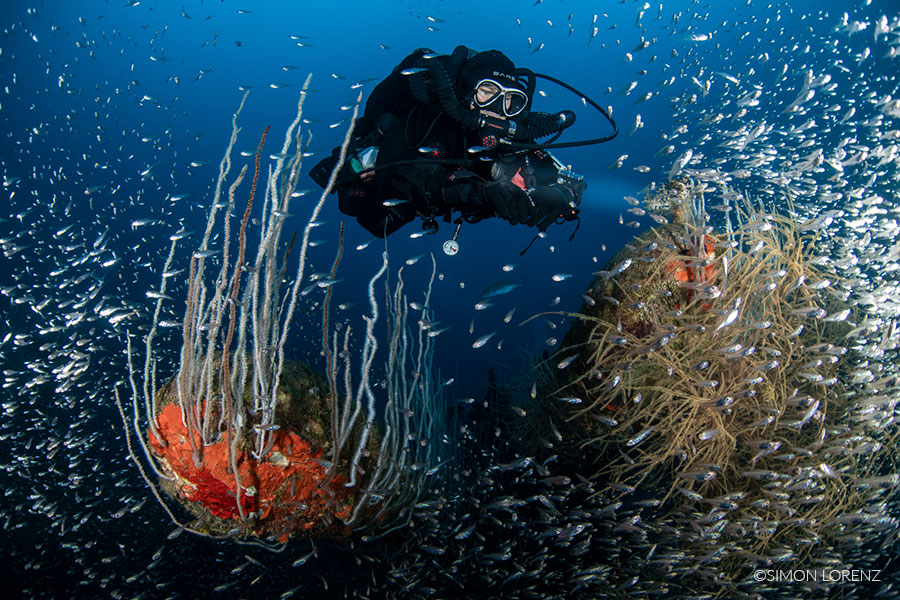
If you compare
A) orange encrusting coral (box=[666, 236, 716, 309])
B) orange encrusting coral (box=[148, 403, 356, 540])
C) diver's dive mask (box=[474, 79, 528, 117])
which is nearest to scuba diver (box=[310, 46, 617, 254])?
diver's dive mask (box=[474, 79, 528, 117])

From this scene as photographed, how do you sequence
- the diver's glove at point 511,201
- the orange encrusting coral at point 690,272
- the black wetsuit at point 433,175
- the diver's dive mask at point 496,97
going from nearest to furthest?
the diver's glove at point 511,201 < the black wetsuit at point 433,175 < the diver's dive mask at point 496,97 < the orange encrusting coral at point 690,272

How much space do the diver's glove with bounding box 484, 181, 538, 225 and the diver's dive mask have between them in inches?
36.5

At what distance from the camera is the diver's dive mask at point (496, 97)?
13.0 feet

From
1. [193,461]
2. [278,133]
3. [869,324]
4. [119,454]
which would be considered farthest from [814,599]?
[278,133]

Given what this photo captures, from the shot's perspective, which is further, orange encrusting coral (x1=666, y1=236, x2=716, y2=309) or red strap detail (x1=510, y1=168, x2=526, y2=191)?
orange encrusting coral (x1=666, y1=236, x2=716, y2=309)

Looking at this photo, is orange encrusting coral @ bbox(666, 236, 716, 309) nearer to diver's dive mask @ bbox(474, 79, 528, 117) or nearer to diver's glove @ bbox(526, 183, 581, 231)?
diver's glove @ bbox(526, 183, 581, 231)

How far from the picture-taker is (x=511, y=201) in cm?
363

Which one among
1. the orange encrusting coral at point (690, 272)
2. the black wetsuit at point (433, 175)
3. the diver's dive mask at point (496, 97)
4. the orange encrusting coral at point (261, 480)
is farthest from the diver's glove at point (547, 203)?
the orange encrusting coral at point (261, 480)

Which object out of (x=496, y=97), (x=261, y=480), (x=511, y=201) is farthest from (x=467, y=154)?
(x=261, y=480)

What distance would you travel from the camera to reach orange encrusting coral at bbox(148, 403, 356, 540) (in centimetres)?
333

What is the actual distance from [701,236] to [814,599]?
3932mm

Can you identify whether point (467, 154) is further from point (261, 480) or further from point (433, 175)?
point (261, 480)

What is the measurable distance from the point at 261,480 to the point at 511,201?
3.34m

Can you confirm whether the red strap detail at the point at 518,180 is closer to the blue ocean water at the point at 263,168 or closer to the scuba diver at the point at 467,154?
the scuba diver at the point at 467,154
